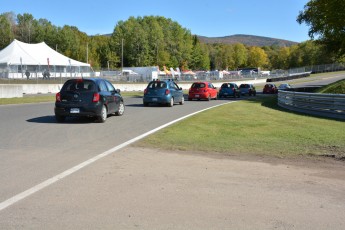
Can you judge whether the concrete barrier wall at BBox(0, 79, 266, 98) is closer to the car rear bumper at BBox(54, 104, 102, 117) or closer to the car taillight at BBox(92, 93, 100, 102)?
the car rear bumper at BBox(54, 104, 102, 117)

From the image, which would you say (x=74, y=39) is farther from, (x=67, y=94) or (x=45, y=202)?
(x=45, y=202)

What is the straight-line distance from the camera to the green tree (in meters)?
32.3

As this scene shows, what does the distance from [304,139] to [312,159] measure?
2.40 meters

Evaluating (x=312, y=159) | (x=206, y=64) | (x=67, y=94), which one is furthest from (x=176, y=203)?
(x=206, y=64)

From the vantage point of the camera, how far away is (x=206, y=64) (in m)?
183

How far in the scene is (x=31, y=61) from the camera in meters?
62.1

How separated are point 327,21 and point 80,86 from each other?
25.5 metres

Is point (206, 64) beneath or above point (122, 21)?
beneath

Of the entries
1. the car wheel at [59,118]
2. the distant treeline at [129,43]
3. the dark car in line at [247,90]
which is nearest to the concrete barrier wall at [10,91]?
the car wheel at [59,118]

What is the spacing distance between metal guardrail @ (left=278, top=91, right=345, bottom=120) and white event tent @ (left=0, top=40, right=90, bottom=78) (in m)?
41.1

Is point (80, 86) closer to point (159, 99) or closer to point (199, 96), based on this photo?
point (159, 99)

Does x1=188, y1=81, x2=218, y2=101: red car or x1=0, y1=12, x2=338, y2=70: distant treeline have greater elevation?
x1=0, y1=12, x2=338, y2=70: distant treeline

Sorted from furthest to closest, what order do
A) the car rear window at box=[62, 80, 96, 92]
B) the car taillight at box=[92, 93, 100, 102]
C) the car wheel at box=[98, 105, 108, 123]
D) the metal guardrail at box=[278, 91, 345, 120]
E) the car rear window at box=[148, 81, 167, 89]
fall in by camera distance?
the car rear window at box=[148, 81, 167, 89] → the metal guardrail at box=[278, 91, 345, 120] → the car wheel at box=[98, 105, 108, 123] → the car rear window at box=[62, 80, 96, 92] → the car taillight at box=[92, 93, 100, 102]

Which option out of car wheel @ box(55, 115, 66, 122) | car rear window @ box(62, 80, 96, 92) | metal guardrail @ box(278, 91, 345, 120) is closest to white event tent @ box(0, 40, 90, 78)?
metal guardrail @ box(278, 91, 345, 120)
